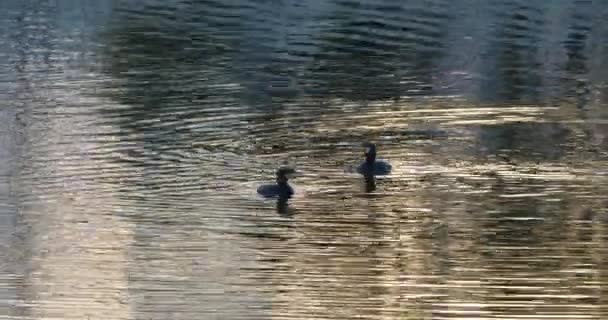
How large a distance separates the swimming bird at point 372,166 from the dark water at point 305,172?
15cm

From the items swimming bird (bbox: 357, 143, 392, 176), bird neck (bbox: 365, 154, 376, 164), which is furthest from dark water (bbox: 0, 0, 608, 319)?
bird neck (bbox: 365, 154, 376, 164)

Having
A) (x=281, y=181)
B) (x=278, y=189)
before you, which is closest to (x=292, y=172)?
(x=281, y=181)

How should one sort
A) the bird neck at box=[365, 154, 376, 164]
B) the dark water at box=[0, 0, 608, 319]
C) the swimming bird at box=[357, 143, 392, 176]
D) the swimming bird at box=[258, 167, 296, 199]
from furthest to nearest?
the bird neck at box=[365, 154, 376, 164] → the swimming bird at box=[357, 143, 392, 176] → the swimming bird at box=[258, 167, 296, 199] → the dark water at box=[0, 0, 608, 319]

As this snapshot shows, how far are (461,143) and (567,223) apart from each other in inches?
181

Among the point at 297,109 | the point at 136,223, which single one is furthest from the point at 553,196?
the point at 297,109

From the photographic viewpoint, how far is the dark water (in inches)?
680

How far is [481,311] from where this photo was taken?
16375 mm

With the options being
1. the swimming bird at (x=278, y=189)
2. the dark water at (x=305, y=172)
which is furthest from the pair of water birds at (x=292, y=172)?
the dark water at (x=305, y=172)

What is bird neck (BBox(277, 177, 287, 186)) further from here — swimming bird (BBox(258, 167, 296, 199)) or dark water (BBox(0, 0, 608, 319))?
dark water (BBox(0, 0, 608, 319))

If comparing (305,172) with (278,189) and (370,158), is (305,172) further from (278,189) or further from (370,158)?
(278,189)

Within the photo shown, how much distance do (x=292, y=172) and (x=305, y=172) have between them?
1.68 ft

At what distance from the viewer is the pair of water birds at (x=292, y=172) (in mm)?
21438

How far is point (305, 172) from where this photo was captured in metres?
23.0

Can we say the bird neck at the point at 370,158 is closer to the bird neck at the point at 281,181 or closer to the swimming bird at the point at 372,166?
the swimming bird at the point at 372,166
